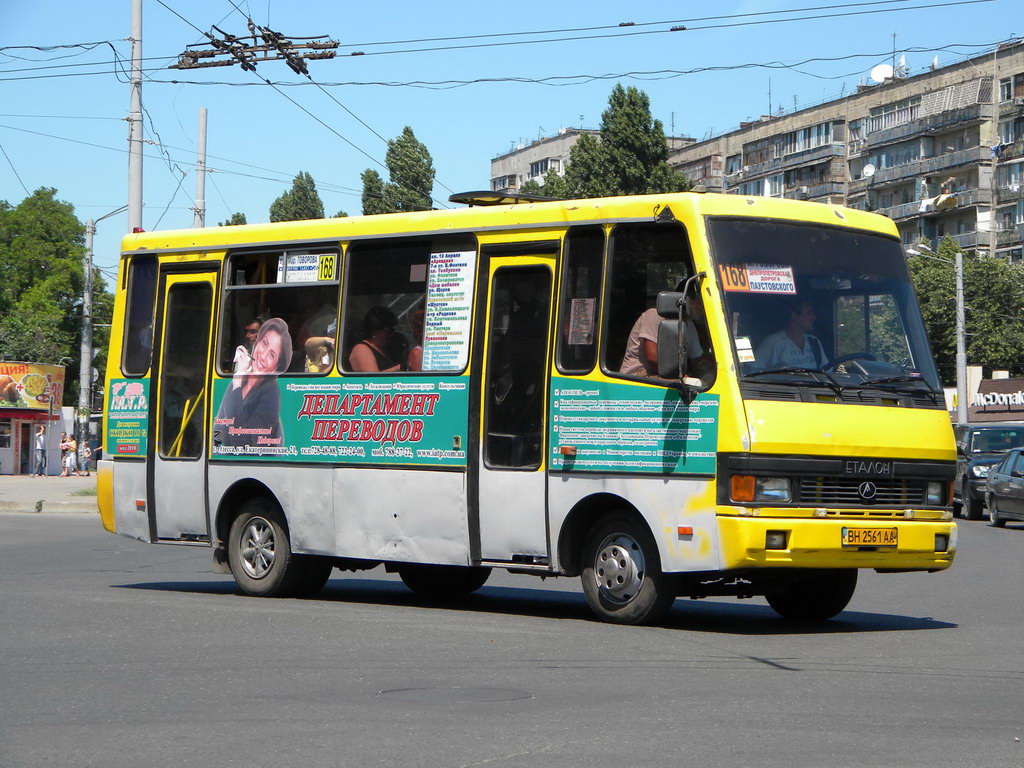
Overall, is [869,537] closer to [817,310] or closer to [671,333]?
[817,310]

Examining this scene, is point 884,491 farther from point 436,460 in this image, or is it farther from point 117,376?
point 117,376

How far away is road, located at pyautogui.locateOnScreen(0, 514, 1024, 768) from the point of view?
23.1 ft

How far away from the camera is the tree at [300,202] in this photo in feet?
325

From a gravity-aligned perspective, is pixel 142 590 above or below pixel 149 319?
below

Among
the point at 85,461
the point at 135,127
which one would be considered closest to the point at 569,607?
the point at 135,127

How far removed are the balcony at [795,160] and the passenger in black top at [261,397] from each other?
311ft

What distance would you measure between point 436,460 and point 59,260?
260 feet

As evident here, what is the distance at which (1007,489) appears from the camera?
1264 inches

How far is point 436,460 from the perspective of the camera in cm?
1318

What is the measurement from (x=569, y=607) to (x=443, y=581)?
5.54ft

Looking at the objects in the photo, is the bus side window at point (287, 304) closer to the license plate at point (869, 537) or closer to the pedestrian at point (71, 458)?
the license plate at point (869, 537)

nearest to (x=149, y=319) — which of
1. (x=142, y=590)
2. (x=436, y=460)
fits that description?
(x=142, y=590)

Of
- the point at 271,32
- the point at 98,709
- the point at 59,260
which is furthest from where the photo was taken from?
the point at 59,260

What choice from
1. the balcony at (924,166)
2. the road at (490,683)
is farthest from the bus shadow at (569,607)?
the balcony at (924,166)
